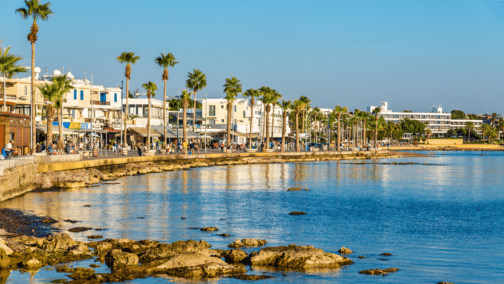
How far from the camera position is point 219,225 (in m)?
25.0

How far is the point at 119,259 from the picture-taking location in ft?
51.4

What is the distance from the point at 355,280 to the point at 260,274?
8.63 ft

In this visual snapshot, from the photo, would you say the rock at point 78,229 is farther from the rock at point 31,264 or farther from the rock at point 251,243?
the rock at point 251,243

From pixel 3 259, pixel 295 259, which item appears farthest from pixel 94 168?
pixel 295 259

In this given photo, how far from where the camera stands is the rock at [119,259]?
51.0 ft

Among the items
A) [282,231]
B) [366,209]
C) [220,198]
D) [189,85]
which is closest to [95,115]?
[189,85]

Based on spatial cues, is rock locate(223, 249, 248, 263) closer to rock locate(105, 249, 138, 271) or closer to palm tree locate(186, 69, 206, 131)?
rock locate(105, 249, 138, 271)

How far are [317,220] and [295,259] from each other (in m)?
11.1

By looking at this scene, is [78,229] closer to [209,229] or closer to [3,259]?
[209,229]

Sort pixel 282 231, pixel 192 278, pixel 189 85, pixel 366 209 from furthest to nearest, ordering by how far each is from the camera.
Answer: pixel 189 85 → pixel 366 209 → pixel 282 231 → pixel 192 278

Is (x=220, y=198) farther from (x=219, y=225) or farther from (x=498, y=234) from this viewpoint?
(x=498, y=234)

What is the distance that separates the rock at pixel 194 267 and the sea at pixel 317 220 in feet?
1.38

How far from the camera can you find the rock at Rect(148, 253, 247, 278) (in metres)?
15.2

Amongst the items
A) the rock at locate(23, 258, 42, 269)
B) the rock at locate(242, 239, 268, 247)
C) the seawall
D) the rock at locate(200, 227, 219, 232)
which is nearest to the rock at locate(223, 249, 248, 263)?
the rock at locate(242, 239, 268, 247)
